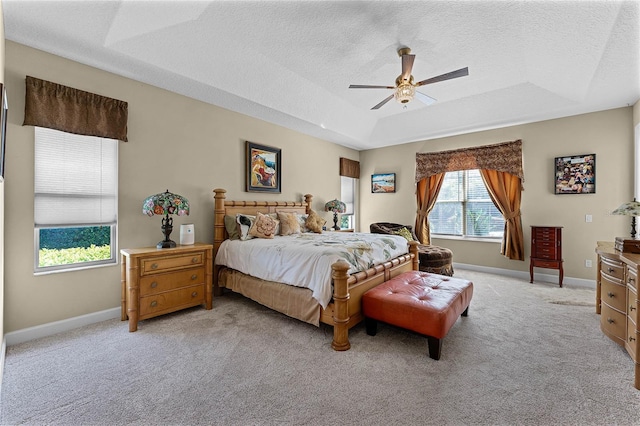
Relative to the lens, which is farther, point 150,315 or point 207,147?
point 207,147

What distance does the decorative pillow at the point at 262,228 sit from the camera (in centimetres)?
386

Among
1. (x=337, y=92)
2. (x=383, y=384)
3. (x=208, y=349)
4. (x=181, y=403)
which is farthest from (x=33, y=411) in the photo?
(x=337, y=92)

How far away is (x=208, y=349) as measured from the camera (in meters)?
2.43

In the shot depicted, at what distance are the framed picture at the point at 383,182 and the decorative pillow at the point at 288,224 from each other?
10.2 feet

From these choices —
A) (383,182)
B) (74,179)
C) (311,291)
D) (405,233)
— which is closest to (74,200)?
(74,179)

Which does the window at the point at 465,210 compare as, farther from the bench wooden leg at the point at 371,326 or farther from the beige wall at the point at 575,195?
the bench wooden leg at the point at 371,326

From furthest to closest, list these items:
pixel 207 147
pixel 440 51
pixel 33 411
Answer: pixel 207 147 < pixel 440 51 < pixel 33 411

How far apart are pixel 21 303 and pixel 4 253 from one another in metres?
0.51

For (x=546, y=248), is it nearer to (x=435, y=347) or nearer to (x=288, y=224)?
(x=435, y=347)

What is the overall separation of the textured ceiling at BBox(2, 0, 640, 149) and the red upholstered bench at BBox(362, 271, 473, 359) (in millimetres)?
2685

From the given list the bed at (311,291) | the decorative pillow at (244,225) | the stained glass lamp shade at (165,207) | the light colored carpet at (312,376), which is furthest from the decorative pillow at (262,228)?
the light colored carpet at (312,376)

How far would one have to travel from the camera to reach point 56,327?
2732mm

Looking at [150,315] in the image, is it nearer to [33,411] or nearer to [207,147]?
[33,411]

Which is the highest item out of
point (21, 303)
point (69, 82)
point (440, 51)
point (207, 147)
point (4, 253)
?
point (440, 51)
